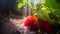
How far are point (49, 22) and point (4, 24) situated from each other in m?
0.16

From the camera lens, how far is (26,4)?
456mm

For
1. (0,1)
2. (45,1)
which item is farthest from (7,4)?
(45,1)

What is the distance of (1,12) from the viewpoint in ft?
1.42

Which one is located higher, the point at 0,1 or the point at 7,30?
the point at 0,1

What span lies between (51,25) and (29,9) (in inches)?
4.1

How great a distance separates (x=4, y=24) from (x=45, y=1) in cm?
17

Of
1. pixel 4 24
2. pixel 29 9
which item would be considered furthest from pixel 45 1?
pixel 4 24

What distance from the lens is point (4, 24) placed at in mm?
432

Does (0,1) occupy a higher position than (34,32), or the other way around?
(0,1)

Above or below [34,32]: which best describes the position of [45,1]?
above

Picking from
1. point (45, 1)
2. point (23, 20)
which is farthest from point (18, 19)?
point (45, 1)

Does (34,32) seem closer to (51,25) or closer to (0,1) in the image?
(51,25)

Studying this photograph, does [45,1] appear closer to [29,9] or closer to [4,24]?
[29,9]

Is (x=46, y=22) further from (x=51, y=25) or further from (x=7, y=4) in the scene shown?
(x=7, y=4)
